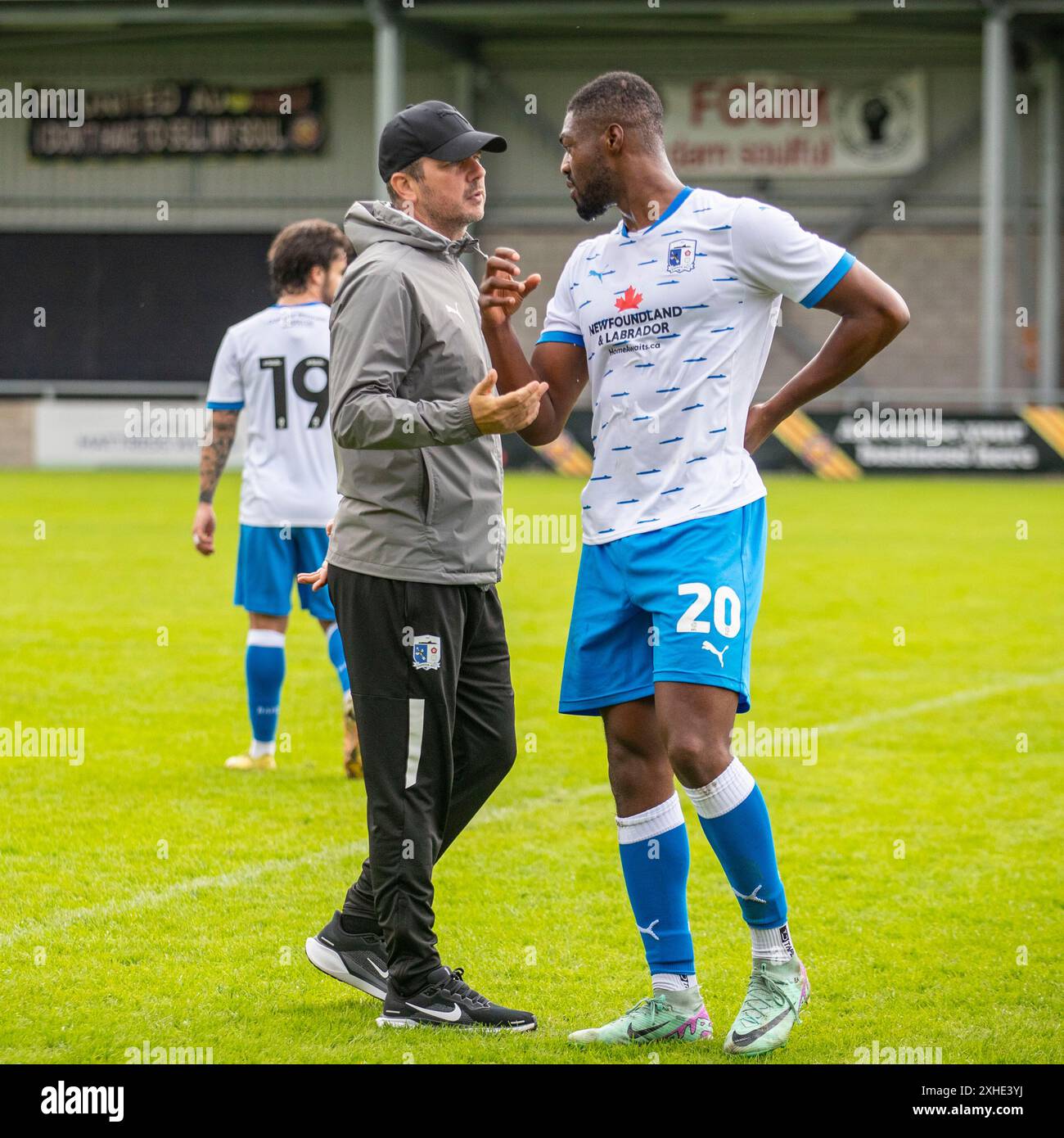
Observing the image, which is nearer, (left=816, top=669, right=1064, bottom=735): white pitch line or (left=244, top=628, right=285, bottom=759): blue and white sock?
(left=244, top=628, right=285, bottom=759): blue and white sock

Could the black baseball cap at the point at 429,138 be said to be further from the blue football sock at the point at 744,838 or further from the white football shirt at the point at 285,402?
the white football shirt at the point at 285,402

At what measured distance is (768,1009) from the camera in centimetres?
394

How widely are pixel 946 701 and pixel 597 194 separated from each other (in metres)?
5.47

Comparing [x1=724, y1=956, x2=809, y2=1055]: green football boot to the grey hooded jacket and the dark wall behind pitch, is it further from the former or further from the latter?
the dark wall behind pitch

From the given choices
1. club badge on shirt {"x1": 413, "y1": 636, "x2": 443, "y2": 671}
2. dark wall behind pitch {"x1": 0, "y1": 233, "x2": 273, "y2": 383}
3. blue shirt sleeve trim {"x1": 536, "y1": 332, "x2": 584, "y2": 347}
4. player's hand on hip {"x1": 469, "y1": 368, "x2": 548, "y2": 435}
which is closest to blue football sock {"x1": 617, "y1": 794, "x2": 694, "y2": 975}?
club badge on shirt {"x1": 413, "y1": 636, "x2": 443, "y2": 671}

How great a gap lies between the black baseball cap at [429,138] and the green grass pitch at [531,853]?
217 cm

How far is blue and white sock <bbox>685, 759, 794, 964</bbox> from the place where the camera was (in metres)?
3.91

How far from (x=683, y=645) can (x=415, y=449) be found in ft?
2.65

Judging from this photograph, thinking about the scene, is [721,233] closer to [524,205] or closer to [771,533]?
[771,533]

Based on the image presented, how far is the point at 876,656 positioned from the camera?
33.3 ft

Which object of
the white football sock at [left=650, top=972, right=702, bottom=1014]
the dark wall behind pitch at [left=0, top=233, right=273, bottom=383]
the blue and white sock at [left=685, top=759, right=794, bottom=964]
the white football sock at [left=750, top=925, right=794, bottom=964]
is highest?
the dark wall behind pitch at [left=0, top=233, right=273, bottom=383]

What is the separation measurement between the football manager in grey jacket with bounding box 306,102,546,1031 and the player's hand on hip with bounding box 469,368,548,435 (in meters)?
0.13

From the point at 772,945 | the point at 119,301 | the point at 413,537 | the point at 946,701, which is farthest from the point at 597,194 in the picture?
the point at 119,301
